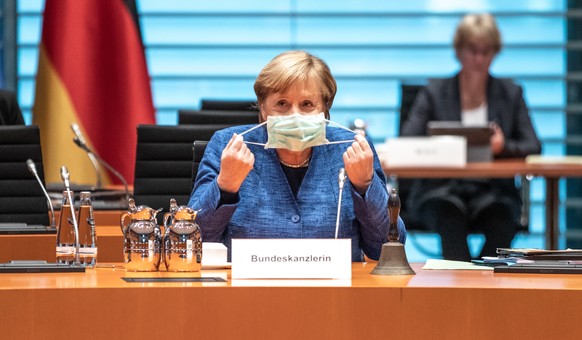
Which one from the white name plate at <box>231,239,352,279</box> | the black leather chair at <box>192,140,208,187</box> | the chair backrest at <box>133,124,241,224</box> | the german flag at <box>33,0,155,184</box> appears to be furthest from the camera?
the german flag at <box>33,0,155,184</box>

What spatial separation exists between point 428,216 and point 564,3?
3.14m

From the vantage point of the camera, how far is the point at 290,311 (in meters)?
2.26

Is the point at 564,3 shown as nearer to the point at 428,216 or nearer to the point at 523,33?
the point at 523,33

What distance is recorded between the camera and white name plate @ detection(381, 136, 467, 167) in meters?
5.62

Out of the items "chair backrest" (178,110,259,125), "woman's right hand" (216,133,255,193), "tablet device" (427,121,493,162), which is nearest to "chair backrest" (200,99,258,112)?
"chair backrest" (178,110,259,125)

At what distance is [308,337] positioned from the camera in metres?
2.25

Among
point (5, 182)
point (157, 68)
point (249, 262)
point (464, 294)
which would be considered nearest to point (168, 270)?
point (249, 262)

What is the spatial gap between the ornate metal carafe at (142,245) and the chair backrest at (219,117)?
2187 millimetres

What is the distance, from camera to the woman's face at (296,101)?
10.7 ft

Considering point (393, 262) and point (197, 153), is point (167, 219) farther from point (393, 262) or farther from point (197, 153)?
point (197, 153)

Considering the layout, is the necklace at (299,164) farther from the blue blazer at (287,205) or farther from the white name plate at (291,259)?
the white name plate at (291,259)

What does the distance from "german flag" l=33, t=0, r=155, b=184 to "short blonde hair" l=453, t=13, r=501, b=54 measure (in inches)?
74.9

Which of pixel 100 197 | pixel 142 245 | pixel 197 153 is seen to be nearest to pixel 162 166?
pixel 100 197

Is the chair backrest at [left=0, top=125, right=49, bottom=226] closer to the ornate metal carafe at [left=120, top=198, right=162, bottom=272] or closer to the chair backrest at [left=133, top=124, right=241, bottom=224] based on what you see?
the chair backrest at [left=133, top=124, right=241, bottom=224]
